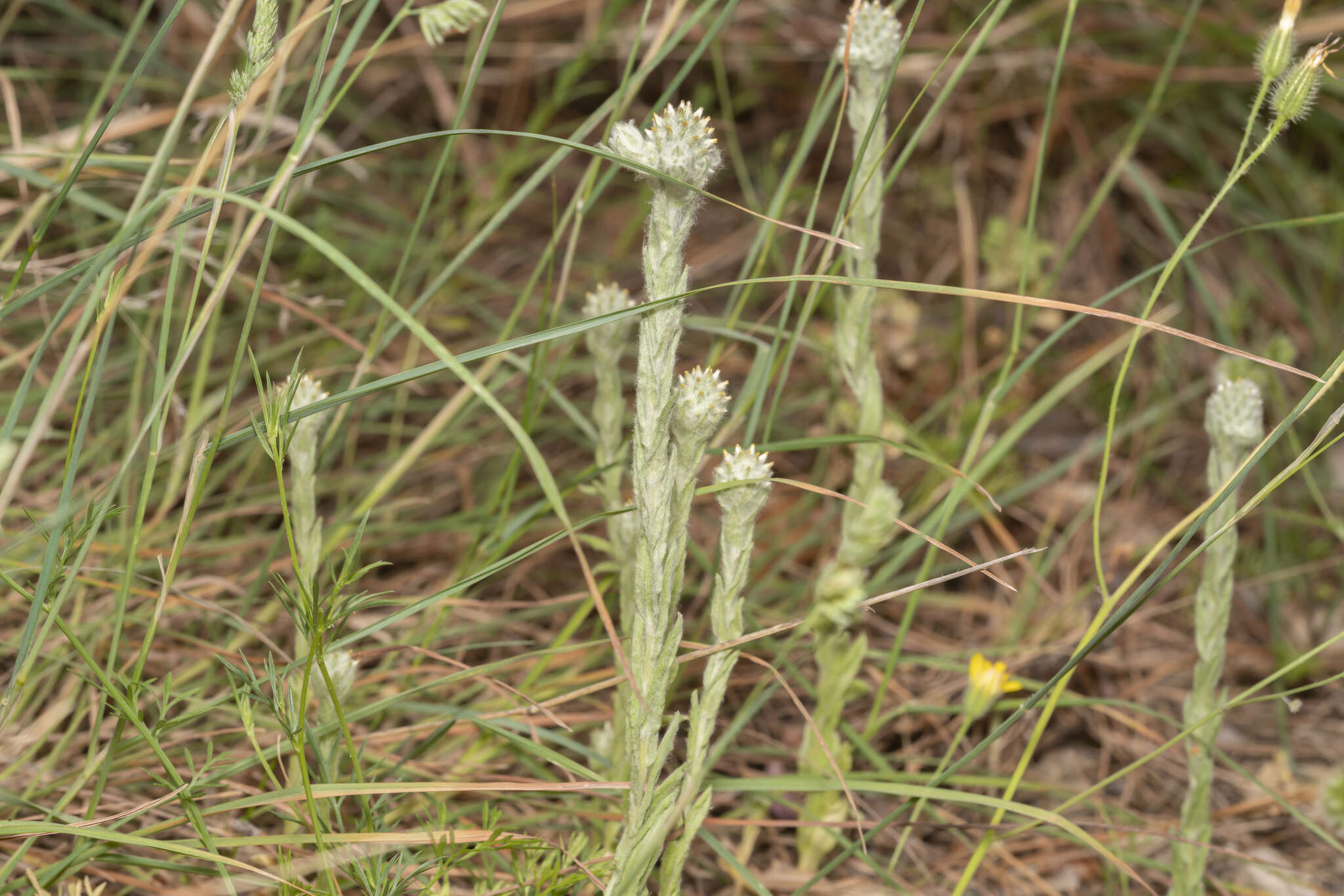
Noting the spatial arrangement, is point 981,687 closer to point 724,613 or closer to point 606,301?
point 724,613

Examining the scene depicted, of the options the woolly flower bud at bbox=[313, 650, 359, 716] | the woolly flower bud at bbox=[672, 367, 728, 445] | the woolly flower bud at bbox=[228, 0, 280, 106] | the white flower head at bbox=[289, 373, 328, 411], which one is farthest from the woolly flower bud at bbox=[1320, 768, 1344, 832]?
the woolly flower bud at bbox=[228, 0, 280, 106]

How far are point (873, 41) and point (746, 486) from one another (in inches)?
26.4

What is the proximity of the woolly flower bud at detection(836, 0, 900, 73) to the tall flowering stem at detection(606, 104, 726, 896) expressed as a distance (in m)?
0.44

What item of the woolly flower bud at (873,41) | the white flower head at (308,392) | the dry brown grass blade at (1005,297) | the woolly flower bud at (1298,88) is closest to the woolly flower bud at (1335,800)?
the dry brown grass blade at (1005,297)

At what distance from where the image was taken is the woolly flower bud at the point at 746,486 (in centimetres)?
104

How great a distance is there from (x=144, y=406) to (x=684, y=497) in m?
1.21

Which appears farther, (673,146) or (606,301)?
(606,301)

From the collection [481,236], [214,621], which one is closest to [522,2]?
[481,236]

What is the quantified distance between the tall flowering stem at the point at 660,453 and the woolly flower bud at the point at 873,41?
436 millimetres

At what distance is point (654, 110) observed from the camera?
45.1 inches

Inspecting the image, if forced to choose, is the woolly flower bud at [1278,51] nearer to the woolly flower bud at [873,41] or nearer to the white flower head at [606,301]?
the woolly flower bud at [873,41]

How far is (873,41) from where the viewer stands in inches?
52.6

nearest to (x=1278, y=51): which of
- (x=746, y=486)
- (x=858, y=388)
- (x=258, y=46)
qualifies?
(x=858, y=388)

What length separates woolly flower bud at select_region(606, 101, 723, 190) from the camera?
919mm
